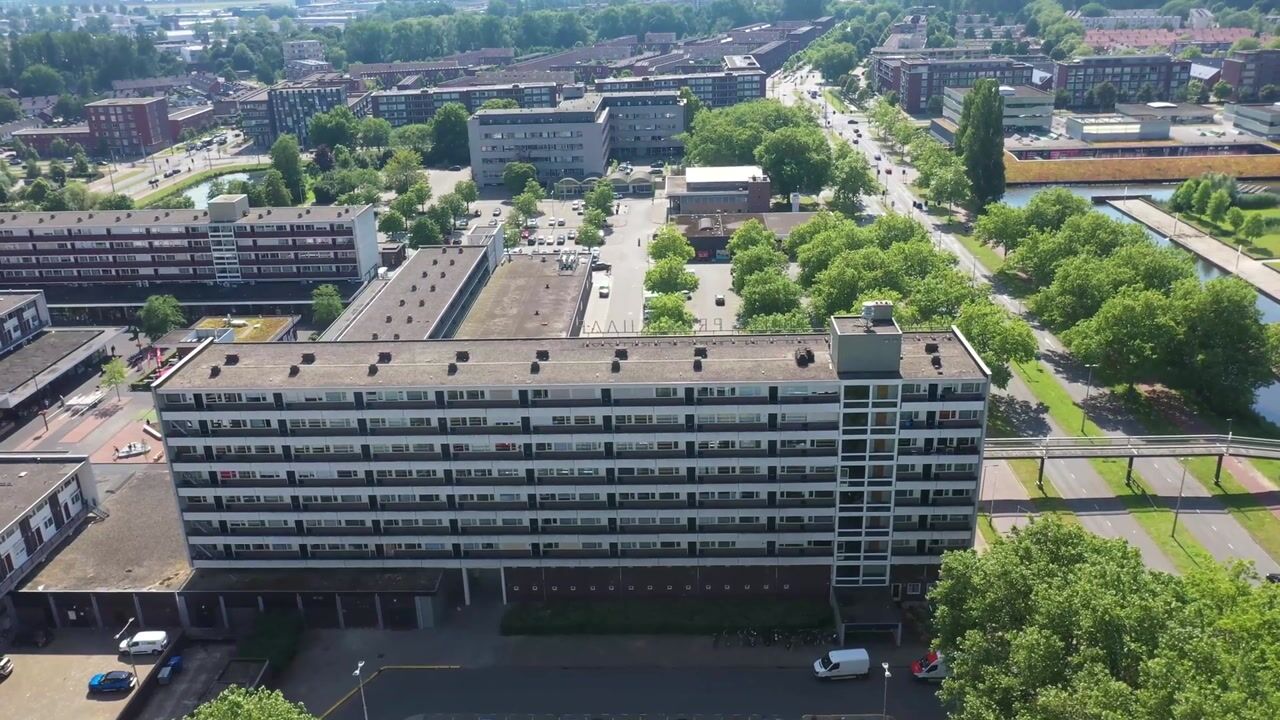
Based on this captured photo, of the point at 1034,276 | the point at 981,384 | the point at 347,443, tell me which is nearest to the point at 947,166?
the point at 1034,276

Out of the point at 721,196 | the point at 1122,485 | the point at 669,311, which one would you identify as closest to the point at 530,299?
the point at 669,311

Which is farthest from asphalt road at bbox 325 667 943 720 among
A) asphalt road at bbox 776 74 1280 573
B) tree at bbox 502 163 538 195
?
tree at bbox 502 163 538 195

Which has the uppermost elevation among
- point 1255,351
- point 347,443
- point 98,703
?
point 347,443

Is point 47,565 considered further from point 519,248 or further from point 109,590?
point 519,248

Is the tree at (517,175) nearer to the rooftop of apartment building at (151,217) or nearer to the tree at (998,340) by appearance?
the rooftop of apartment building at (151,217)

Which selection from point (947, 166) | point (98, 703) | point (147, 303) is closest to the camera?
point (98, 703)

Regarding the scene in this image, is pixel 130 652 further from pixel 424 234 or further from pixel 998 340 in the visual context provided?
pixel 424 234

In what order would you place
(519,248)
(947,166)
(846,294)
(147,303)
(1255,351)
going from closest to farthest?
(1255,351) < (846,294) < (147,303) < (519,248) < (947,166)
